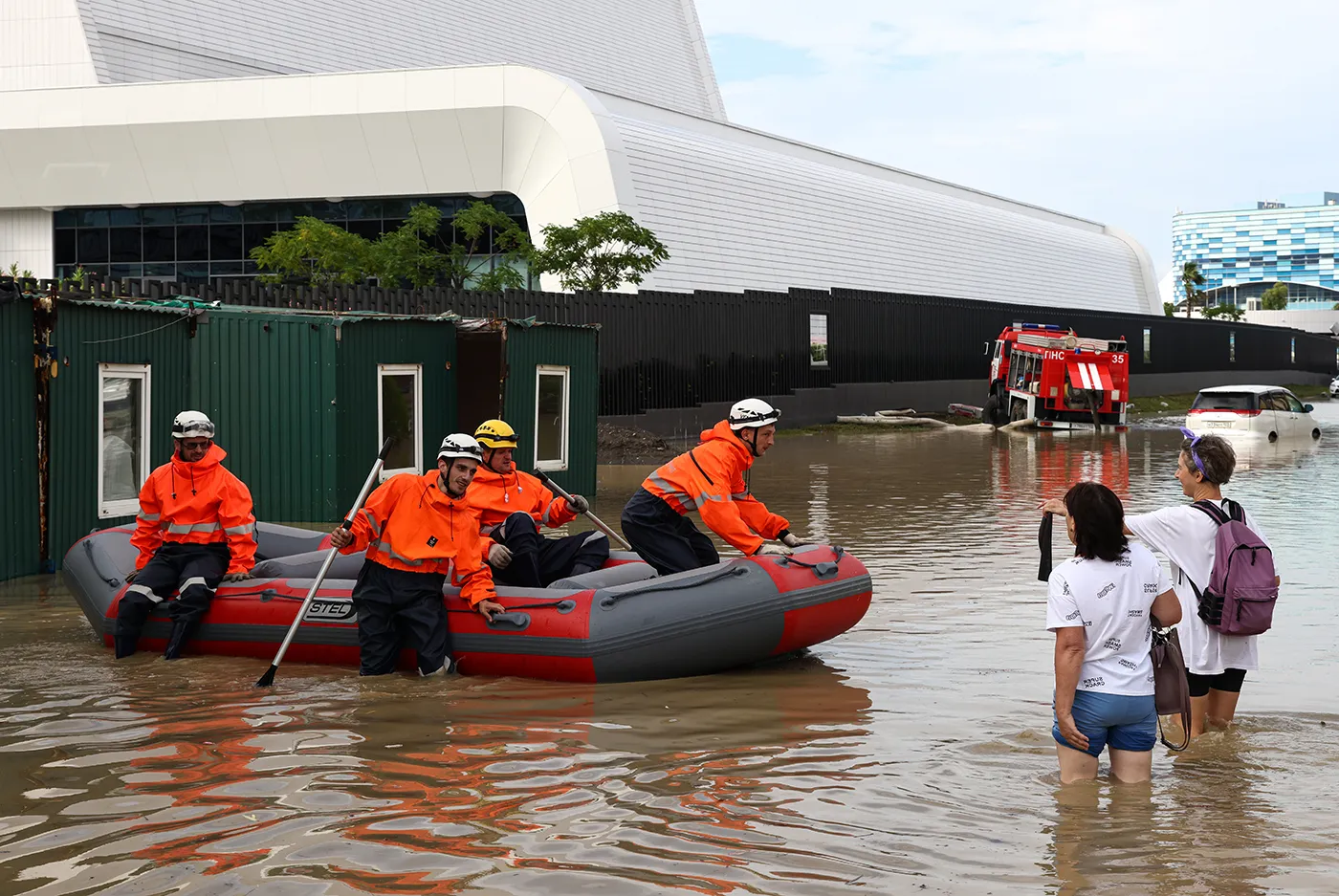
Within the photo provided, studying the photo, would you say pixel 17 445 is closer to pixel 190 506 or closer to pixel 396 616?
pixel 190 506

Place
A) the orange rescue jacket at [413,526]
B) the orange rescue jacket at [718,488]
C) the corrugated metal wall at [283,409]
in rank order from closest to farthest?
the orange rescue jacket at [413,526]
the orange rescue jacket at [718,488]
the corrugated metal wall at [283,409]

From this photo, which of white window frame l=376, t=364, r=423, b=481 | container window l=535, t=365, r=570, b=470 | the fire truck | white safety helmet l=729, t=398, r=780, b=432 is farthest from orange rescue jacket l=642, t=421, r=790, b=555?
the fire truck

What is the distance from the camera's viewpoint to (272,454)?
15469 millimetres

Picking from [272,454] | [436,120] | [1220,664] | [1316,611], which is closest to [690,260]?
[436,120]

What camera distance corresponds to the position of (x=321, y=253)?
35.3 metres

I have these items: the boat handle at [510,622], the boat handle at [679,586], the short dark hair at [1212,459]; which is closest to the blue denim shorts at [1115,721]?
the short dark hair at [1212,459]

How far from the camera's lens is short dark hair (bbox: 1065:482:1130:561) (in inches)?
220

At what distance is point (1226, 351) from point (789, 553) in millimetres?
61272

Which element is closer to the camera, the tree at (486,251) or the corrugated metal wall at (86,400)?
the corrugated metal wall at (86,400)

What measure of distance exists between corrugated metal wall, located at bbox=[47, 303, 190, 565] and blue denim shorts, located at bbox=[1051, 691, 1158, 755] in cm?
1001

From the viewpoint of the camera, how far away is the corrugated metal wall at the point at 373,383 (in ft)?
50.9

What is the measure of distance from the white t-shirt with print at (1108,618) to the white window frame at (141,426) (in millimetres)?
10150

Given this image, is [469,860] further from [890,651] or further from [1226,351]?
[1226,351]

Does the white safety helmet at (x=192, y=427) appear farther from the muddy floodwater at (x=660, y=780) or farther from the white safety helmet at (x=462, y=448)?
the white safety helmet at (x=462, y=448)
